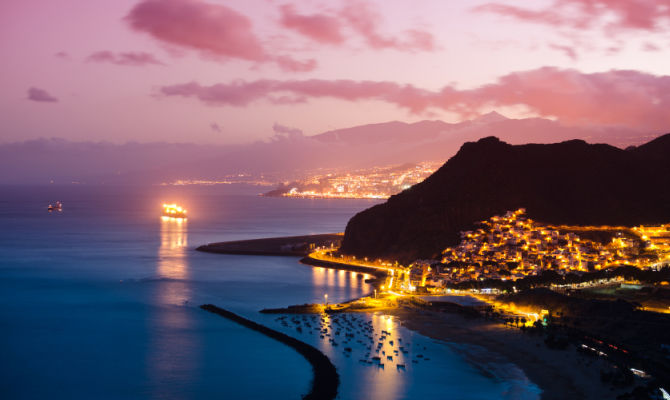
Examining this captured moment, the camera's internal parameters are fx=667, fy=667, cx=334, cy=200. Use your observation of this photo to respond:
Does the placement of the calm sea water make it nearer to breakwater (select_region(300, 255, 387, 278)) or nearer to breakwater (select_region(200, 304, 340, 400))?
breakwater (select_region(200, 304, 340, 400))

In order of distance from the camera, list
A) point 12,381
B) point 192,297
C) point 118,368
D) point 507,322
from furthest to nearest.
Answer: point 192,297
point 507,322
point 118,368
point 12,381

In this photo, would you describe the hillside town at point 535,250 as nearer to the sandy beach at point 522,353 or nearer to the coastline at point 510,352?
the coastline at point 510,352

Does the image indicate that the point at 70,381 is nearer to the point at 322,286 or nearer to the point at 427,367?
the point at 427,367

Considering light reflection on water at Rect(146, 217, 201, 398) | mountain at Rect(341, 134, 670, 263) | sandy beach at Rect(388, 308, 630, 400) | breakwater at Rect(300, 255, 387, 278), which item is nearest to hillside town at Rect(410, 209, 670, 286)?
mountain at Rect(341, 134, 670, 263)

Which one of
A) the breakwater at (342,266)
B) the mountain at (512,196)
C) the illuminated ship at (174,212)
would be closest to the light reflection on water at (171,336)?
the breakwater at (342,266)

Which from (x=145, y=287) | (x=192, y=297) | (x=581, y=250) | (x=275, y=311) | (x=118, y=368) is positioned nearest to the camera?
(x=118, y=368)

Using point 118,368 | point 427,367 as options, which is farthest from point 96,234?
point 427,367
